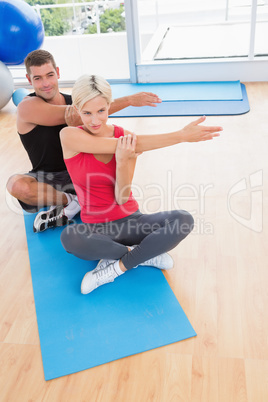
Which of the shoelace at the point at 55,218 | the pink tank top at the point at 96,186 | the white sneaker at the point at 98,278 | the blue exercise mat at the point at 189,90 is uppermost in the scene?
the pink tank top at the point at 96,186

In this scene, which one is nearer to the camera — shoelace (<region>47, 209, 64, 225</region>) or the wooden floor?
the wooden floor

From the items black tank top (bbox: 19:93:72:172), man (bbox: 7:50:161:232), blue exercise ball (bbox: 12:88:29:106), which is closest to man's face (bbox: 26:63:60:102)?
man (bbox: 7:50:161:232)

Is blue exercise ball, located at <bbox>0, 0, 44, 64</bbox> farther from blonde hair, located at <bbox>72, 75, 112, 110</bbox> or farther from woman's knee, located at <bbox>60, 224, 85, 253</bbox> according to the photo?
woman's knee, located at <bbox>60, 224, 85, 253</bbox>

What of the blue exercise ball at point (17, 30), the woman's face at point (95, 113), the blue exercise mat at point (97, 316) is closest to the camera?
the blue exercise mat at point (97, 316)

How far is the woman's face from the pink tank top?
0.49 ft

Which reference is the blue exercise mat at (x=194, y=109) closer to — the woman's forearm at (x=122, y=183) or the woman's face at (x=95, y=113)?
the woman's forearm at (x=122, y=183)

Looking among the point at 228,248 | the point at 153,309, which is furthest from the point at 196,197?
the point at 153,309

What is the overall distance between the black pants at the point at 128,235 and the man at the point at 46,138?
0.55 m

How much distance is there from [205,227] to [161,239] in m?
0.56

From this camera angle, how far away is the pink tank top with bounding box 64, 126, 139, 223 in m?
2.06

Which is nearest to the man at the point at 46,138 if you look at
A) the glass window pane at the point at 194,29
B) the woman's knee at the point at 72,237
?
the woman's knee at the point at 72,237

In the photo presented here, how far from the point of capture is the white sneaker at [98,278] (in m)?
2.06

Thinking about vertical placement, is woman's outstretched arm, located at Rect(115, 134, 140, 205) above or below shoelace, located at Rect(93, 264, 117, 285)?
above

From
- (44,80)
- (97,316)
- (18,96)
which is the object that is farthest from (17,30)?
(97,316)
